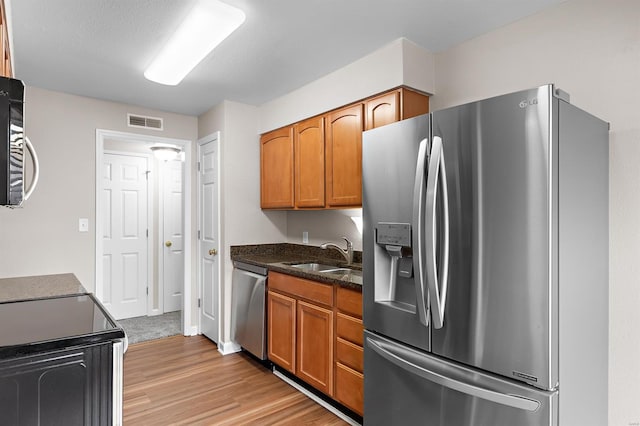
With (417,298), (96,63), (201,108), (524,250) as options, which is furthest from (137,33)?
(524,250)

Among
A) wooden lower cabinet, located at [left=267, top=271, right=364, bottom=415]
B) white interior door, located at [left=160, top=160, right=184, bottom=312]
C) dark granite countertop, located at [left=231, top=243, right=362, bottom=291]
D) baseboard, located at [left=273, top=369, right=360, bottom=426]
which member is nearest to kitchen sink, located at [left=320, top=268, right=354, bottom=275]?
dark granite countertop, located at [left=231, top=243, right=362, bottom=291]

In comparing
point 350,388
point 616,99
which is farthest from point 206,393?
point 616,99

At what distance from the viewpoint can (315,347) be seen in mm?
2562

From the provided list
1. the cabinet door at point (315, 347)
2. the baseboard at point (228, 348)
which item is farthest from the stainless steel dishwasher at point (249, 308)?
the cabinet door at point (315, 347)

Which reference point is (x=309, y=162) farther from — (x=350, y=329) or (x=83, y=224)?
(x=83, y=224)

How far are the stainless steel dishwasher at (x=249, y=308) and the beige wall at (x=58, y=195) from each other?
1.32m

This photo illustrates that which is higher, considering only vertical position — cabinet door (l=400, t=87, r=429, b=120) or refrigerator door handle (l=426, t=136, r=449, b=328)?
cabinet door (l=400, t=87, r=429, b=120)

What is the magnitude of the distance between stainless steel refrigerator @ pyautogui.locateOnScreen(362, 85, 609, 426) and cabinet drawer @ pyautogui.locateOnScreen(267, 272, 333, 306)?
70 centimetres

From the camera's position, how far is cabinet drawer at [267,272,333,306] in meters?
2.47

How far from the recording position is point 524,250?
52.0 inches

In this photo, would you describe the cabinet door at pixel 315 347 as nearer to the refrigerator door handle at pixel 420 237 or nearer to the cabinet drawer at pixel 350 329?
the cabinet drawer at pixel 350 329

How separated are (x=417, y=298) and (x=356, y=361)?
0.83m

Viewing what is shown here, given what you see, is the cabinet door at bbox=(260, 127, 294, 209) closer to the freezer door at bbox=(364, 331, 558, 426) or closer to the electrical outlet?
the electrical outlet

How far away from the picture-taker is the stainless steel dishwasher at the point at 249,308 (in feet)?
10.2
